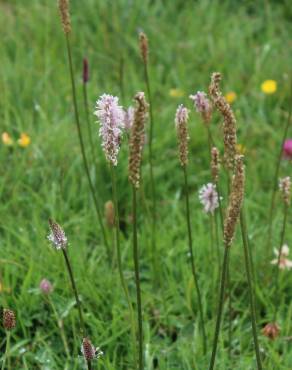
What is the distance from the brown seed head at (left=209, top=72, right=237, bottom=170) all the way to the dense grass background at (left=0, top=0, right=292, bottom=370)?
783 millimetres

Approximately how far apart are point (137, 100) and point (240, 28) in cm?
299

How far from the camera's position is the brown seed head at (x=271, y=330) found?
2.21 m

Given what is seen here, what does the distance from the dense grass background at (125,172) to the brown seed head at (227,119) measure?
2.57 ft

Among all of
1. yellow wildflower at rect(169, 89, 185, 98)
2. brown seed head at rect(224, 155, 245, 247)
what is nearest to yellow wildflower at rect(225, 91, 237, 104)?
yellow wildflower at rect(169, 89, 185, 98)

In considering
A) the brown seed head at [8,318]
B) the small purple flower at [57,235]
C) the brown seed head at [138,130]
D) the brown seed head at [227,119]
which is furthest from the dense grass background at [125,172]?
the brown seed head at [138,130]

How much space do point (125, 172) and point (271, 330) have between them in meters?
0.98

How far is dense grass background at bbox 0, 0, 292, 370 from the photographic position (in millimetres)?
2252

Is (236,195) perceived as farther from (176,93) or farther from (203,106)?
(176,93)

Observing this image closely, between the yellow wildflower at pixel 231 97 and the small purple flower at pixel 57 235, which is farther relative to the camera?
the yellow wildflower at pixel 231 97

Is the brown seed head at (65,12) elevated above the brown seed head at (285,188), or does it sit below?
above

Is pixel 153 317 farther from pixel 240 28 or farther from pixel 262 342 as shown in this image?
pixel 240 28

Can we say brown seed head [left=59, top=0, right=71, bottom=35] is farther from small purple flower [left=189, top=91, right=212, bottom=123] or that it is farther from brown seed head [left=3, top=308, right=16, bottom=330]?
brown seed head [left=3, top=308, right=16, bottom=330]

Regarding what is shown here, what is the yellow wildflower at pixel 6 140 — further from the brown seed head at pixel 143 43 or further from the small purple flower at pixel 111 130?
the small purple flower at pixel 111 130

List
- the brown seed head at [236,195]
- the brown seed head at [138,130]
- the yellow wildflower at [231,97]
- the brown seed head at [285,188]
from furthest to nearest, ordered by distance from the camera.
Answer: the yellow wildflower at [231,97] < the brown seed head at [285,188] < the brown seed head at [236,195] < the brown seed head at [138,130]
